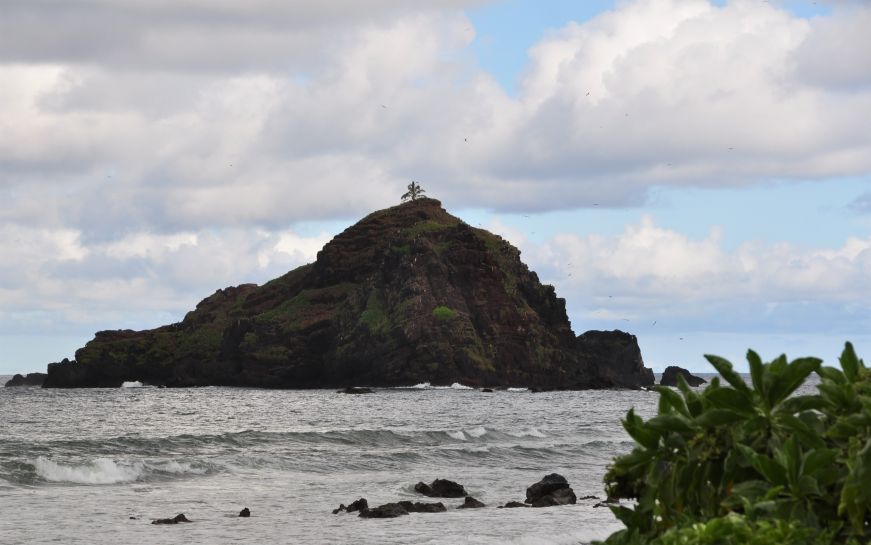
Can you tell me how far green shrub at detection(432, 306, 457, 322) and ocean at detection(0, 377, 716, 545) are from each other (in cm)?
8875

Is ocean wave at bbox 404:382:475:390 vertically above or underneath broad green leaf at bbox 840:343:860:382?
above

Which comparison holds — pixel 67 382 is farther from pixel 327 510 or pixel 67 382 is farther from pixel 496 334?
pixel 327 510

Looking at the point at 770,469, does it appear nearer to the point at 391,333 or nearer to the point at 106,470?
the point at 106,470

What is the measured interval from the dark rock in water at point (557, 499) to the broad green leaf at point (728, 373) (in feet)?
74.9

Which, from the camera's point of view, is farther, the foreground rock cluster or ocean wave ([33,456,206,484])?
ocean wave ([33,456,206,484])

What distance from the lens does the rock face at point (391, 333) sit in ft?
527

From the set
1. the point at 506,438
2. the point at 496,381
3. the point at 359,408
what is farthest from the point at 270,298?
the point at 506,438

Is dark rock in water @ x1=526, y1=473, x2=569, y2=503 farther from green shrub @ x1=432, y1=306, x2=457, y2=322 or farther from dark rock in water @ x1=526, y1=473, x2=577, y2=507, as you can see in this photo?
green shrub @ x1=432, y1=306, x2=457, y2=322

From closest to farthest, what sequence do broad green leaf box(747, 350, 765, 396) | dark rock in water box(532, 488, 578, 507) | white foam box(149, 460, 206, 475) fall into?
1. broad green leaf box(747, 350, 765, 396)
2. dark rock in water box(532, 488, 578, 507)
3. white foam box(149, 460, 206, 475)

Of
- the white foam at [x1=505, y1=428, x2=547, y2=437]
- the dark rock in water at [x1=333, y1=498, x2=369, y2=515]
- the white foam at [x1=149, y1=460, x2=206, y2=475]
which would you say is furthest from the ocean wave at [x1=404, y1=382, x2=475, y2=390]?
the dark rock in water at [x1=333, y1=498, x2=369, y2=515]

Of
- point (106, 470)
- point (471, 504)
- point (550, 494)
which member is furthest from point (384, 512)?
point (106, 470)

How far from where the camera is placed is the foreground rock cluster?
2573 centimetres

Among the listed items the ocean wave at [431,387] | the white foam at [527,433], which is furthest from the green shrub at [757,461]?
the ocean wave at [431,387]

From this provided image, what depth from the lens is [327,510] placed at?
2703cm
